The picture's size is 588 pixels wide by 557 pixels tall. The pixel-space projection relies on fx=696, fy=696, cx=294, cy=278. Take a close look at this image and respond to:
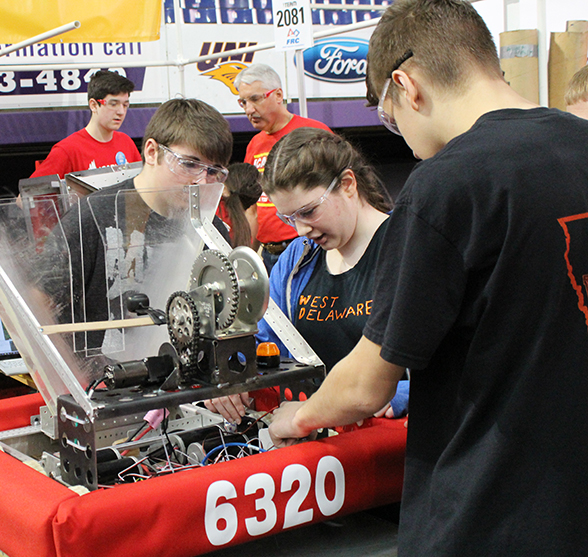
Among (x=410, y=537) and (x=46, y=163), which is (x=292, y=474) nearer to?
(x=410, y=537)

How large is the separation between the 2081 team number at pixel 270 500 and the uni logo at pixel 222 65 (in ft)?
13.7

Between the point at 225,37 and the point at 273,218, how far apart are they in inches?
68.0

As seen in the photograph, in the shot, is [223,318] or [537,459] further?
[223,318]

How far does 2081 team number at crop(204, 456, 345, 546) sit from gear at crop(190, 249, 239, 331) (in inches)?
13.7

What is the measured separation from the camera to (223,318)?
1.55 m

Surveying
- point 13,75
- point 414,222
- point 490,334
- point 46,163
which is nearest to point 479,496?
point 490,334

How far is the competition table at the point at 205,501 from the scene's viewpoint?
125cm

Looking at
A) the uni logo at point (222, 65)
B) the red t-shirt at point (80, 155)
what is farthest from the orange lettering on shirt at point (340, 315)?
the uni logo at point (222, 65)

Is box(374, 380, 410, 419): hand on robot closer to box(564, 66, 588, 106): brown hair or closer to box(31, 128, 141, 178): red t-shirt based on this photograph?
box(564, 66, 588, 106): brown hair

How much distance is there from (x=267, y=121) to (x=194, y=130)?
2304 mm

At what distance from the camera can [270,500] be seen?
4.66 feet

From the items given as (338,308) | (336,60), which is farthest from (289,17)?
(338,308)

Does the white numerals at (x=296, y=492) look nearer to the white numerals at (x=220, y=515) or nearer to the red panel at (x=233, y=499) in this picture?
the red panel at (x=233, y=499)

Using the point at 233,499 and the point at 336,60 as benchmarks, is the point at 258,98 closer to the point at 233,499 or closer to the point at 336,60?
the point at 336,60
